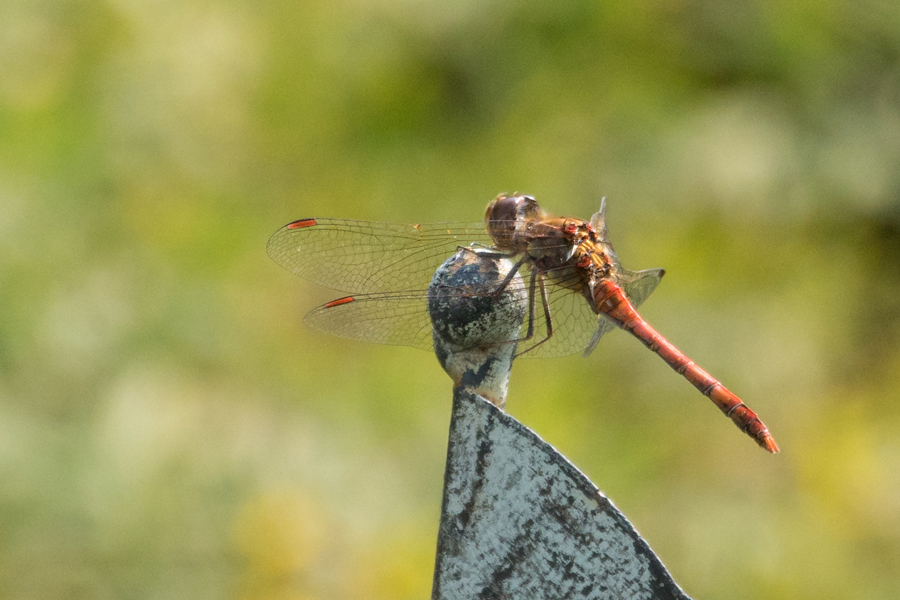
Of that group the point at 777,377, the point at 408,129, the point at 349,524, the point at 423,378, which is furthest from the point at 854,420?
the point at 408,129

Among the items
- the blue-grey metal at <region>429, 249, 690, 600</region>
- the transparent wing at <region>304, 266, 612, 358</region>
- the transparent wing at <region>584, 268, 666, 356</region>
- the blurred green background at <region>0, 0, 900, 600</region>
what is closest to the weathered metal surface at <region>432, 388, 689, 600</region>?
the blue-grey metal at <region>429, 249, 690, 600</region>

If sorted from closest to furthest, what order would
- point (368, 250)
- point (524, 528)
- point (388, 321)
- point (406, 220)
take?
point (524, 528), point (388, 321), point (368, 250), point (406, 220)

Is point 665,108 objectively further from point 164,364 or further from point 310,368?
point 164,364

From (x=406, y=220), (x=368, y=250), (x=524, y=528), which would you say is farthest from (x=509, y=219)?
(x=406, y=220)

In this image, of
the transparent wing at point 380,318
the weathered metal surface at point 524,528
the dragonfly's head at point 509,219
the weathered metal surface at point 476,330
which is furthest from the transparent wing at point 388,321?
the weathered metal surface at point 524,528

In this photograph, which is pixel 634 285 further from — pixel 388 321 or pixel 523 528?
pixel 523 528
